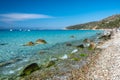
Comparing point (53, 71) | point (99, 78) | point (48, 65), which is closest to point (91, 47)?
point (48, 65)

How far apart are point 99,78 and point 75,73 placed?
2.49 metres

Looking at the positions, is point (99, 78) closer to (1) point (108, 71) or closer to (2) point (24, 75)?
(1) point (108, 71)

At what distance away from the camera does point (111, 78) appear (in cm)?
1464

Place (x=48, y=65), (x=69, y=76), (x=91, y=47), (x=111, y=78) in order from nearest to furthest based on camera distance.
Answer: (x=111, y=78) < (x=69, y=76) < (x=48, y=65) < (x=91, y=47)

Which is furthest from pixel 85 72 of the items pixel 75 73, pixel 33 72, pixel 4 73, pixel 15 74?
pixel 4 73

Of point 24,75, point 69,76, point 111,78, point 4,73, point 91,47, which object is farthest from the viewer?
point 91,47

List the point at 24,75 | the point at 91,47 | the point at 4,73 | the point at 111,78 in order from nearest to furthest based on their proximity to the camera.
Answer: the point at 111,78, the point at 24,75, the point at 4,73, the point at 91,47

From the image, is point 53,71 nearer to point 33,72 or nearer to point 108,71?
point 33,72

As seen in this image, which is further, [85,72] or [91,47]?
[91,47]

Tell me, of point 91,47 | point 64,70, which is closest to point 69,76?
point 64,70

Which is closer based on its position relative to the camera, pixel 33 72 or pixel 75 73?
pixel 75 73

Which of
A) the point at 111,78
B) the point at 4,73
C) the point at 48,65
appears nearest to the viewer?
the point at 111,78

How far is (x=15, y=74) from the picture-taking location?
18.3m

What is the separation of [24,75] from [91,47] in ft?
58.0
